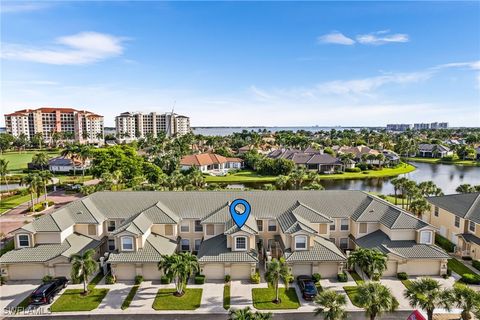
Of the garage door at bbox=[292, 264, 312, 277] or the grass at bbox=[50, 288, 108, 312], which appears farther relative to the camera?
the garage door at bbox=[292, 264, 312, 277]

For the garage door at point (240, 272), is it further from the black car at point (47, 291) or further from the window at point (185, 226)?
the black car at point (47, 291)

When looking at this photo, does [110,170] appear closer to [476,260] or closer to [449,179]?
[476,260]

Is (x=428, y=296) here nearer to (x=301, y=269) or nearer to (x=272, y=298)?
(x=301, y=269)

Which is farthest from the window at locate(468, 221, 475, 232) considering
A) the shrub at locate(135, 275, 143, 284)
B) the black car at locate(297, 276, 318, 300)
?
the shrub at locate(135, 275, 143, 284)

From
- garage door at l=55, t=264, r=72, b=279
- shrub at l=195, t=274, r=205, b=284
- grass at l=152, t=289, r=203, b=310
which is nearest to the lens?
grass at l=152, t=289, r=203, b=310

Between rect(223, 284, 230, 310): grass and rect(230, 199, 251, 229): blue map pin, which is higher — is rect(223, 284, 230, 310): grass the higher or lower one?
the lower one

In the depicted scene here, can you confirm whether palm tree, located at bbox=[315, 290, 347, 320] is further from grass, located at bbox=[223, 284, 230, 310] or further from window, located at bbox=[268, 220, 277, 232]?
window, located at bbox=[268, 220, 277, 232]

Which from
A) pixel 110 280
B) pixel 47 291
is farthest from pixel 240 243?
pixel 47 291
